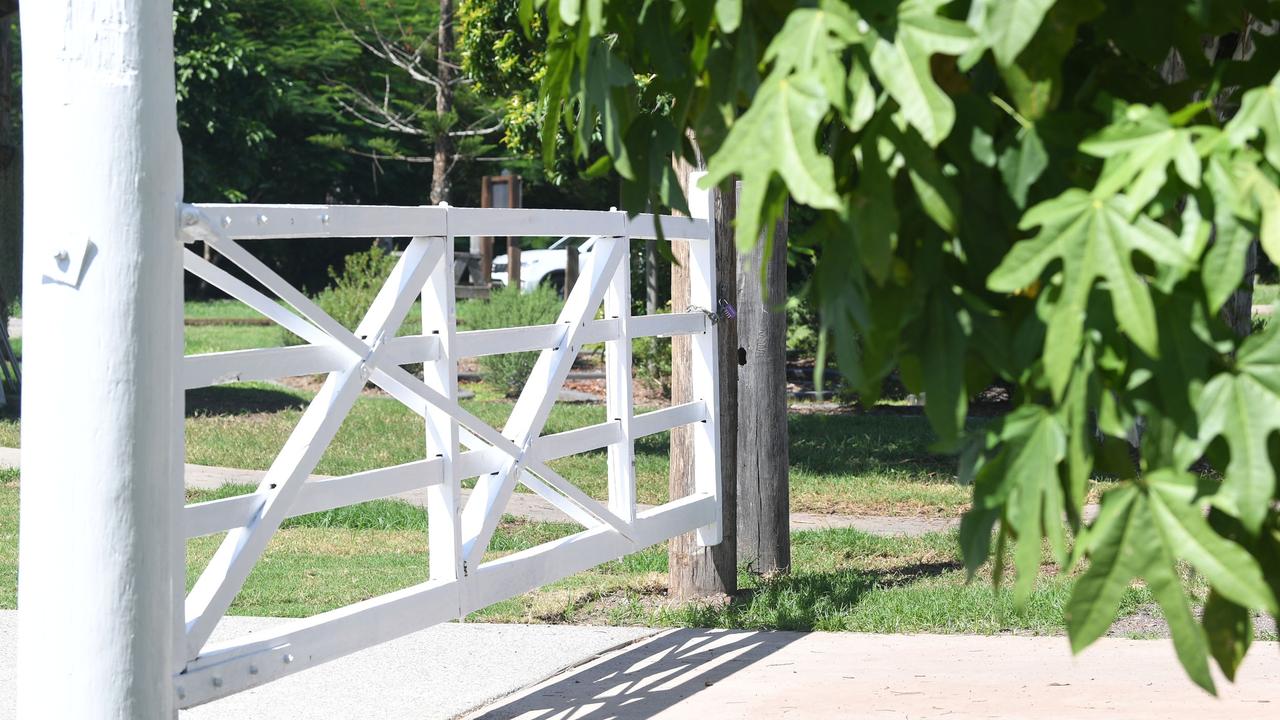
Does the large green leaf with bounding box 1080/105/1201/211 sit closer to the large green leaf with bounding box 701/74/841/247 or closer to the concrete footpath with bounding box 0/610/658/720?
the large green leaf with bounding box 701/74/841/247

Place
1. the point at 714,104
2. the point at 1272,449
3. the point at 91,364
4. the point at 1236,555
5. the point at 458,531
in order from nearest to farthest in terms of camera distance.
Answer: the point at 1236,555, the point at 1272,449, the point at 714,104, the point at 91,364, the point at 458,531

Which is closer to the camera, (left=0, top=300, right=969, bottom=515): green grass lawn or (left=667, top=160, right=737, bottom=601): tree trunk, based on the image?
(left=667, top=160, right=737, bottom=601): tree trunk

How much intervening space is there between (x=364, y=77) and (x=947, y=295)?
109ft

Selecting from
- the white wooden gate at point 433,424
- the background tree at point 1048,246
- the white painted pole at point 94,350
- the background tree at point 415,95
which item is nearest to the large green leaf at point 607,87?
the background tree at point 1048,246

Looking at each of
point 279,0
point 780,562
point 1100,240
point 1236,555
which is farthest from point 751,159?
point 279,0

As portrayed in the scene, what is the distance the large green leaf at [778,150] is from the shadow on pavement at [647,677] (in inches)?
133

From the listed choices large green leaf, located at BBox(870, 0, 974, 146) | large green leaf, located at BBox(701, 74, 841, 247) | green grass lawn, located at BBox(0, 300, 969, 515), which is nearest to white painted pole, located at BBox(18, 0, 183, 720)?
large green leaf, located at BBox(701, 74, 841, 247)

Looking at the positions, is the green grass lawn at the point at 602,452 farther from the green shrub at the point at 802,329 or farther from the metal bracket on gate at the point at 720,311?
the metal bracket on gate at the point at 720,311

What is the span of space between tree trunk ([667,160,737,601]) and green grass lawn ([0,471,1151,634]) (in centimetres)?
13

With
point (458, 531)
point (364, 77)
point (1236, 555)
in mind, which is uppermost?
point (364, 77)

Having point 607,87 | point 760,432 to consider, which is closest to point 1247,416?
point 607,87

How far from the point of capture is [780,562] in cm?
705

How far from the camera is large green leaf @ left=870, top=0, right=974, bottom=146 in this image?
60.2 inches

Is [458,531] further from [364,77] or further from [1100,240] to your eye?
[364,77]
